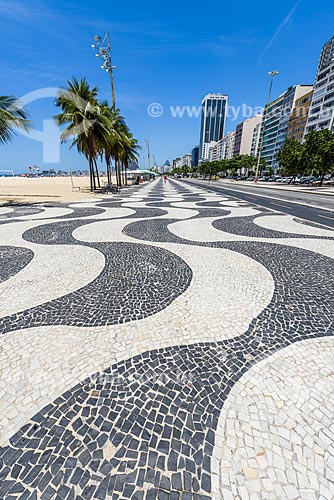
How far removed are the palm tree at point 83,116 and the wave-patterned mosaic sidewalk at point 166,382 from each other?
728 inches

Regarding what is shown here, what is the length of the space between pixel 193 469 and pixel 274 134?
12473 cm

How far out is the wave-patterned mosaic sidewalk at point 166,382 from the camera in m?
1.48

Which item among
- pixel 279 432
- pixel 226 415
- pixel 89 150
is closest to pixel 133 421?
pixel 226 415

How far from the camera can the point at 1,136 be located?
12.2 meters

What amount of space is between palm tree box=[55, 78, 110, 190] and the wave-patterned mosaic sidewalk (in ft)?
60.7

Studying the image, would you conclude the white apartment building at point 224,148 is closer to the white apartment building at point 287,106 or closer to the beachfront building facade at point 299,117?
the white apartment building at point 287,106

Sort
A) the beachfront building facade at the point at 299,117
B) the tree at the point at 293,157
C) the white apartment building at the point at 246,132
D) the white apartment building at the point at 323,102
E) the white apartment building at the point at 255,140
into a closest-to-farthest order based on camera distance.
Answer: the tree at the point at 293,157
the white apartment building at the point at 323,102
the beachfront building facade at the point at 299,117
the white apartment building at the point at 255,140
the white apartment building at the point at 246,132

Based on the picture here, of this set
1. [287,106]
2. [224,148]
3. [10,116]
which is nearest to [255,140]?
[287,106]

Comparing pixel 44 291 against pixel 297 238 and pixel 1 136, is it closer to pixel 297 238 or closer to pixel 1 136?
pixel 297 238

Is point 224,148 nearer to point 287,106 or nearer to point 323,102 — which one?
point 287,106

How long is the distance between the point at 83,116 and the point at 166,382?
22.2m

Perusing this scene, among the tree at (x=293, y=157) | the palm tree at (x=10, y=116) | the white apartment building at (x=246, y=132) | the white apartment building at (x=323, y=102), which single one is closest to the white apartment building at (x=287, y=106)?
the white apartment building at (x=323, y=102)

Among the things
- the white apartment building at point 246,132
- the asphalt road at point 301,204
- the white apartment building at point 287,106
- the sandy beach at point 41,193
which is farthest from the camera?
the white apartment building at point 246,132

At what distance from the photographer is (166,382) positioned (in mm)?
2174
